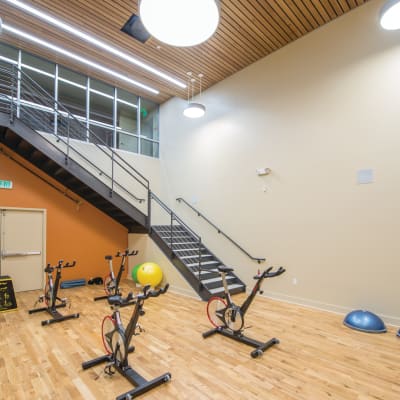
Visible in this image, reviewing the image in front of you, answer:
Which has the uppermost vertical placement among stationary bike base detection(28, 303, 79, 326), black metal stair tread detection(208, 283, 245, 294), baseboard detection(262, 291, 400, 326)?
black metal stair tread detection(208, 283, 245, 294)

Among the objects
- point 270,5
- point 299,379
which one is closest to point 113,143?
point 270,5

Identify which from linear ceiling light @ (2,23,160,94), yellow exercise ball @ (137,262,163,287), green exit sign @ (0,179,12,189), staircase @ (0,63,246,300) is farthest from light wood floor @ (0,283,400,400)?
linear ceiling light @ (2,23,160,94)

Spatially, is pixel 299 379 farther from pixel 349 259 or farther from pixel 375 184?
pixel 375 184

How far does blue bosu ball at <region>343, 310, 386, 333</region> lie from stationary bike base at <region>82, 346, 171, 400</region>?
9.55 ft

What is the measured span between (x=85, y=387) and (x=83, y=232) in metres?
4.94

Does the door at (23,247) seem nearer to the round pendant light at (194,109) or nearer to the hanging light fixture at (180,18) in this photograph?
the round pendant light at (194,109)

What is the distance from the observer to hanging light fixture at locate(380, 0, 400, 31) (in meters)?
3.50

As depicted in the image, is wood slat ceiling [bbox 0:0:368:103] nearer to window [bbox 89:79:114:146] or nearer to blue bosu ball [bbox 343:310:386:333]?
window [bbox 89:79:114:146]

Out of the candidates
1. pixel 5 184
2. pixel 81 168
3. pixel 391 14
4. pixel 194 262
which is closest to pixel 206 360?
pixel 194 262

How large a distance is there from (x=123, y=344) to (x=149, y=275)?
3370mm

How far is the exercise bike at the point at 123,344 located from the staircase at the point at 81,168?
2.34 m

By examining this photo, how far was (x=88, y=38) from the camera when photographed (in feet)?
17.7

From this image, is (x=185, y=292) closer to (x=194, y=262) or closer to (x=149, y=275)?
(x=194, y=262)

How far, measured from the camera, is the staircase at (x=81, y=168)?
540 cm
